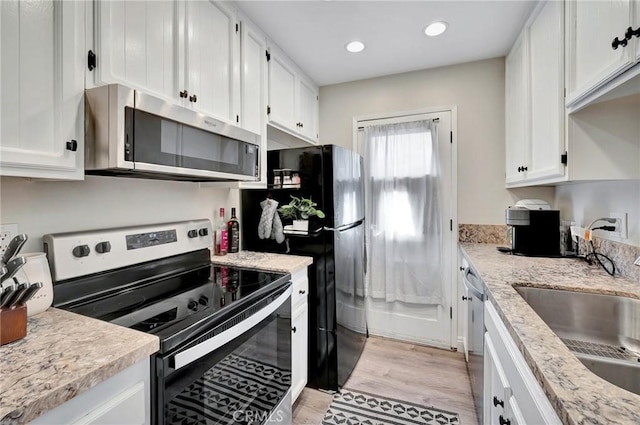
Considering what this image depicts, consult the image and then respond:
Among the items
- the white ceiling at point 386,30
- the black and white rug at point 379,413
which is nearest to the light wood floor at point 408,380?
the black and white rug at point 379,413

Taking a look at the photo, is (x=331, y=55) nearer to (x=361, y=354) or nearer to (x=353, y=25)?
(x=353, y=25)

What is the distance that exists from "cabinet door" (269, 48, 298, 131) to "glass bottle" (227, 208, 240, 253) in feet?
2.45

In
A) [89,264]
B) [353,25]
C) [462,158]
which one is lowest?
[89,264]

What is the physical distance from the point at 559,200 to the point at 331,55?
6.82 ft

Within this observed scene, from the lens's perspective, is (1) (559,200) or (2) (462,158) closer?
(1) (559,200)

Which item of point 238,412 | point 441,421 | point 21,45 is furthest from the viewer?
point 441,421

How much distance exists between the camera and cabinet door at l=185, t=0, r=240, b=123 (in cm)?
142

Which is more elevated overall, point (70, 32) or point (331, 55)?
point (331, 55)

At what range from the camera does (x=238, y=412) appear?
46.1 inches

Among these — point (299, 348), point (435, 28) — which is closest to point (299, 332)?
point (299, 348)

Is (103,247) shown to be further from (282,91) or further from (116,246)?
(282,91)

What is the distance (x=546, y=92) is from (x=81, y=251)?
7.85ft

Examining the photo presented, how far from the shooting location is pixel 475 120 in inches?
99.7

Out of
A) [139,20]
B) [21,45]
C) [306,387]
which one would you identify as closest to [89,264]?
[21,45]
